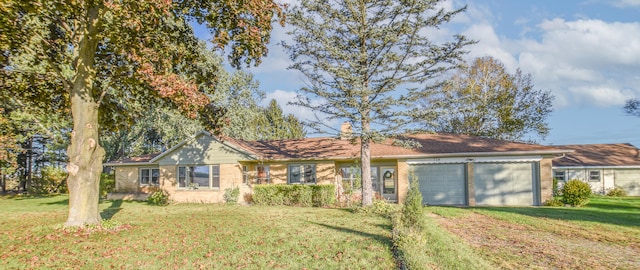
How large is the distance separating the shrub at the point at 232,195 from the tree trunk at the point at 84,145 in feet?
30.8

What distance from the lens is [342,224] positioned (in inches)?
479

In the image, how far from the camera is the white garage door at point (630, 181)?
27.3 m

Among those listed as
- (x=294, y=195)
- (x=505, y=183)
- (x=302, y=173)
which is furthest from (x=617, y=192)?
(x=294, y=195)

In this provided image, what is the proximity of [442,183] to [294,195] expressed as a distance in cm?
818

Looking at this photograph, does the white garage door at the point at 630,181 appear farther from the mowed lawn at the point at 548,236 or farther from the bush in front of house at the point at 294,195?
the bush in front of house at the point at 294,195

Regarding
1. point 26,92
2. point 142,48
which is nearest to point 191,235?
point 142,48

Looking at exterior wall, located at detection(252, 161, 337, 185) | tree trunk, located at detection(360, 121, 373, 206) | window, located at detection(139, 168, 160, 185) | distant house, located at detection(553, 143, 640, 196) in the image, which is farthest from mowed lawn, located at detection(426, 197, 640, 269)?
window, located at detection(139, 168, 160, 185)

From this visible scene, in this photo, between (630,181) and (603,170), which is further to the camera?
(603,170)

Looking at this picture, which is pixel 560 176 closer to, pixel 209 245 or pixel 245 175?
pixel 245 175

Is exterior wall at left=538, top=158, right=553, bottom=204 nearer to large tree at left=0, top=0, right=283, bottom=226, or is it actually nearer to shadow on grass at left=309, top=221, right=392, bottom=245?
shadow on grass at left=309, top=221, right=392, bottom=245

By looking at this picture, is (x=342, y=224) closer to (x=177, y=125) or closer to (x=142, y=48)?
(x=142, y=48)

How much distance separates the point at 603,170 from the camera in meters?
27.9

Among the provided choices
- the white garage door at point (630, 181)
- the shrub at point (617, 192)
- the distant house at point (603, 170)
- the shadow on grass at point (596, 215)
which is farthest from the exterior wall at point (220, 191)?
the white garage door at point (630, 181)

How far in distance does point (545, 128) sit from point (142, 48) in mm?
34002
